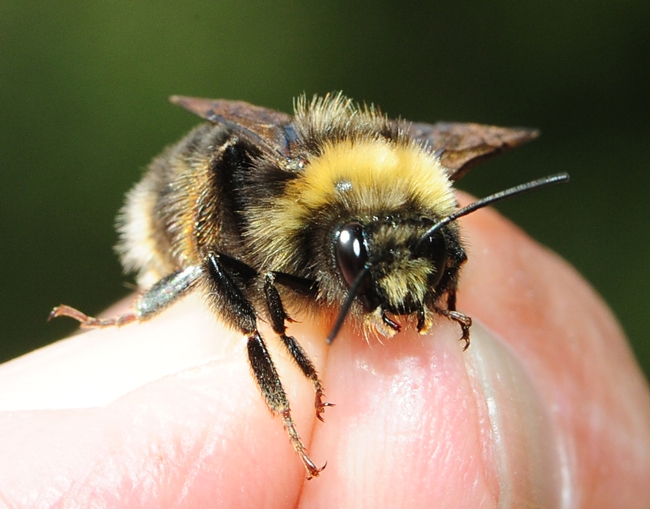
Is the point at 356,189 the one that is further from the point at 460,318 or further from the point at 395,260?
the point at 460,318

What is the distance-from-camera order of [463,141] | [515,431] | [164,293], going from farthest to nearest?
[463,141] → [164,293] → [515,431]

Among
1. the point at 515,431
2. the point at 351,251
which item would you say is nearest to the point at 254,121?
the point at 351,251

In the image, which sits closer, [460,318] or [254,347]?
[254,347]

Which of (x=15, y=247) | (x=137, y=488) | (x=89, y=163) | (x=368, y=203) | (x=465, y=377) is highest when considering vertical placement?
(x=368, y=203)

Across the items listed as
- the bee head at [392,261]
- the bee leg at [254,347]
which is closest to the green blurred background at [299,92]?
the bee leg at [254,347]

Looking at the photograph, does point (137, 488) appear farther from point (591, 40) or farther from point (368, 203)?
point (591, 40)

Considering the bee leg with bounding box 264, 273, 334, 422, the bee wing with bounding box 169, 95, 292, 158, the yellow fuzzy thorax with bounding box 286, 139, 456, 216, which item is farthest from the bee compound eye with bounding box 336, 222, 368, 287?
the bee wing with bounding box 169, 95, 292, 158

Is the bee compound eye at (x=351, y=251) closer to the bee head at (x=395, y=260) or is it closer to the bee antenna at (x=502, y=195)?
the bee head at (x=395, y=260)

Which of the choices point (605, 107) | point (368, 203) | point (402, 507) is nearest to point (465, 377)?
point (402, 507)

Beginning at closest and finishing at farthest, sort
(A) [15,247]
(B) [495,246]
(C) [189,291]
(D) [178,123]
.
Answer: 1. (C) [189,291]
2. (B) [495,246]
3. (A) [15,247]
4. (D) [178,123]
